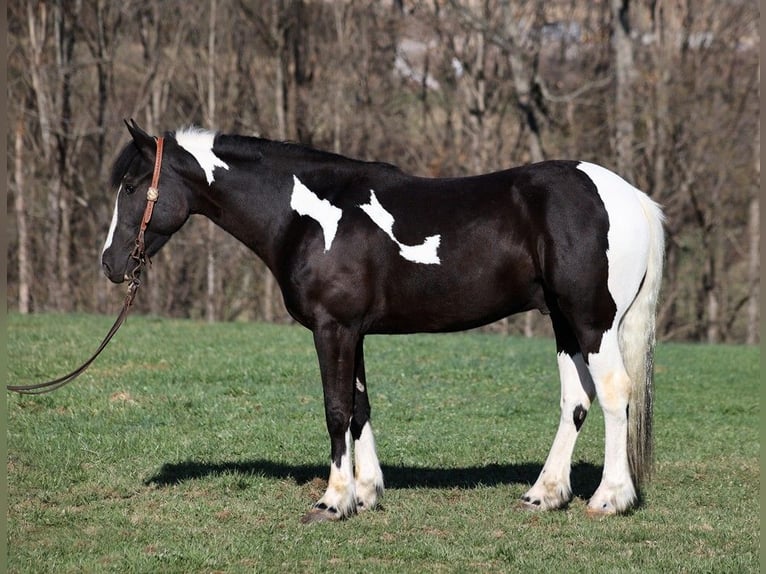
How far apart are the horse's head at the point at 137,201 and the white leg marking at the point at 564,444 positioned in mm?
2812

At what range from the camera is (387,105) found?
2745cm

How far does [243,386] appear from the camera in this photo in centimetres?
1098

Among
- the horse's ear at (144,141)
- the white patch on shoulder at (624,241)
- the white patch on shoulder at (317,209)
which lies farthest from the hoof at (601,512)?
the horse's ear at (144,141)

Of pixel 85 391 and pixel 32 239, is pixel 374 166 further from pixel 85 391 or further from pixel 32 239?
pixel 32 239

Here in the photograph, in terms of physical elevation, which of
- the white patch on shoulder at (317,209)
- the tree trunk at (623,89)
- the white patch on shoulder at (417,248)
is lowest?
the white patch on shoulder at (417,248)

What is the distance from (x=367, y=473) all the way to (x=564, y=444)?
4.40 ft

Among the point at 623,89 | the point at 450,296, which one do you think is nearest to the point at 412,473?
the point at 450,296

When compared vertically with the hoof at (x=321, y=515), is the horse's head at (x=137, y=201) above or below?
above

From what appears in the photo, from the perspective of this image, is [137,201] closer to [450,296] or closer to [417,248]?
[417,248]

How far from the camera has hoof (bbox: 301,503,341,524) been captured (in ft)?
20.6

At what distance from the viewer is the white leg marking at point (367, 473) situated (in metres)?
6.63

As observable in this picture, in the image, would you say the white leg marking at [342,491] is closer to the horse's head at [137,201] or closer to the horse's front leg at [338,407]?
the horse's front leg at [338,407]

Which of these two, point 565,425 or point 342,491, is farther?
point 565,425

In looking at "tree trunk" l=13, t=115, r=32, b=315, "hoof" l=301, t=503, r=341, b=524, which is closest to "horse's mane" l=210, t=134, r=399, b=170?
"hoof" l=301, t=503, r=341, b=524
